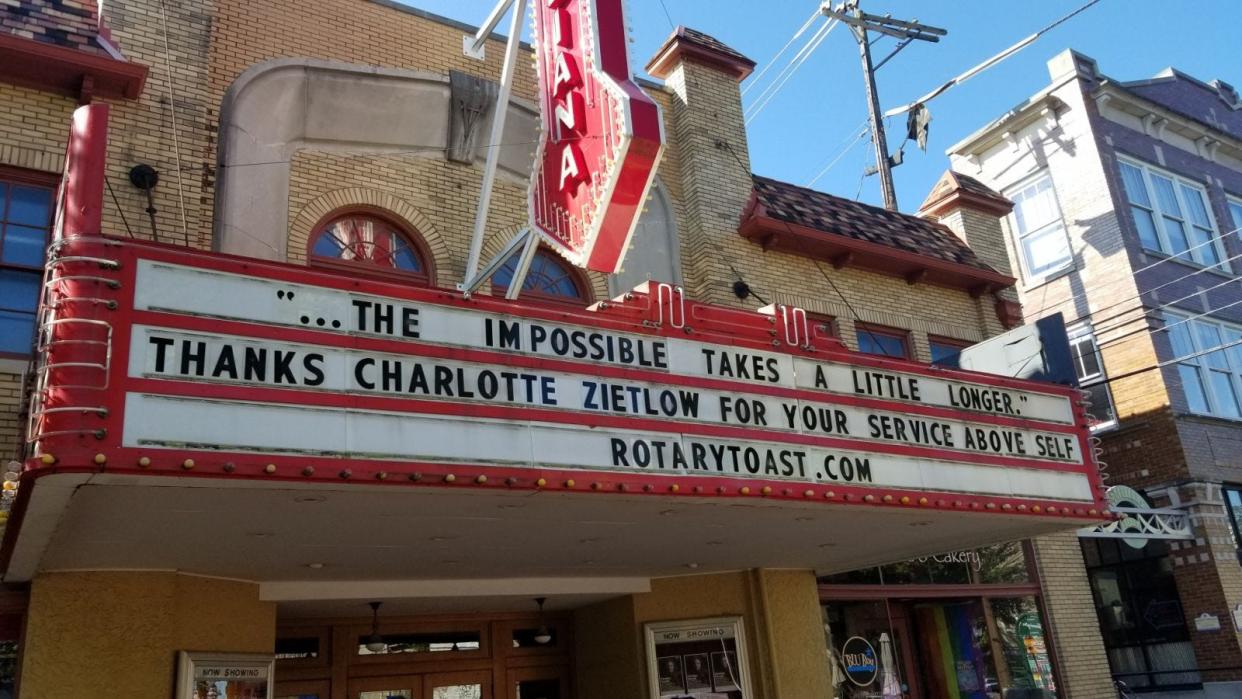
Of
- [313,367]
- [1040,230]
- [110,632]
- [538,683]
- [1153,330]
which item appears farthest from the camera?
[1040,230]

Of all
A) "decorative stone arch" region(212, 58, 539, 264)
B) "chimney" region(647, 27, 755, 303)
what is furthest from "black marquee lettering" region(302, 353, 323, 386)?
"chimney" region(647, 27, 755, 303)

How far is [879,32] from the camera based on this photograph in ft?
92.9

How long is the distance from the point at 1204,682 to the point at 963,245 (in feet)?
33.0

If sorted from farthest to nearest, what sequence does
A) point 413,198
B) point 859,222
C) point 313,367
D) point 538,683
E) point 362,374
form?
point 859,222, point 538,683, point 413,198, point 362,374, point 313,367

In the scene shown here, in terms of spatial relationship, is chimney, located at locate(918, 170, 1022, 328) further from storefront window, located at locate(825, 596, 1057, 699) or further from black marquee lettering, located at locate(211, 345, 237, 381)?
black marquee lettering, located at locate(211, 345, 237, 381)

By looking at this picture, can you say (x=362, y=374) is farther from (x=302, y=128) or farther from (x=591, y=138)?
(x=302, y=128)

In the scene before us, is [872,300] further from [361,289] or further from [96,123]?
[96,123]

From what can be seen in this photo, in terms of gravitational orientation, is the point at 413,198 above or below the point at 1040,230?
below

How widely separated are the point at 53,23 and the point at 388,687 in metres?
7.87

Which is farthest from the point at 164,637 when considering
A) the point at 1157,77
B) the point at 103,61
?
the point at 1157,77

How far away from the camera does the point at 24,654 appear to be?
27.1 ft

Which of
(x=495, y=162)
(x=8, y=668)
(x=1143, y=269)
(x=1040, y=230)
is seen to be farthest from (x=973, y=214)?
(x=8, y=668)

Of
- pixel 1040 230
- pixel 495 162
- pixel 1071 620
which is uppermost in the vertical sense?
pixel 1040 230

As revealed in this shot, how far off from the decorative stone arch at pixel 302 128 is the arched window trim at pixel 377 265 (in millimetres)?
187
